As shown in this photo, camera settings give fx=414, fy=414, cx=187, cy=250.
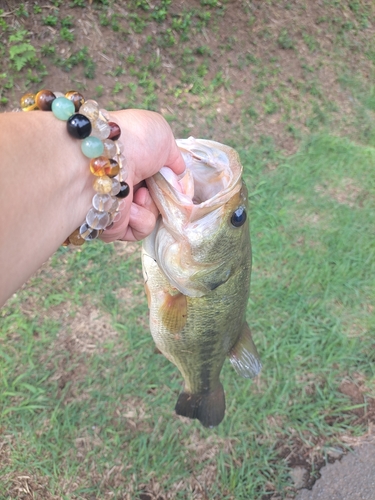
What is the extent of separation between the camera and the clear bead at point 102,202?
1278 millimetres

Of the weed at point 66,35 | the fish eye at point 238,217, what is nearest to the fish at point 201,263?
the fish eye at point 238,217

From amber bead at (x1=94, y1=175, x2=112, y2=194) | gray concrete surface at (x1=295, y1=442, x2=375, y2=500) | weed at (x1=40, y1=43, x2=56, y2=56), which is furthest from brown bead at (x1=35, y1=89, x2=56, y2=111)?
weed at (x1=40, y1=43, x2=56, y2=56)

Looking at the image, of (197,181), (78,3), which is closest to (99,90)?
(78,3)

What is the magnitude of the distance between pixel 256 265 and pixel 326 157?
161 centimetres

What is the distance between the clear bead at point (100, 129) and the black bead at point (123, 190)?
161 millimetres

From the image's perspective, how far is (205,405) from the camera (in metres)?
2.20

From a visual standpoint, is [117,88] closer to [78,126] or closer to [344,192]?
[344,192]

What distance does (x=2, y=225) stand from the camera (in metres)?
0.97

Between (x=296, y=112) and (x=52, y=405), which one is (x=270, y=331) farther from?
(x=296, y=112)

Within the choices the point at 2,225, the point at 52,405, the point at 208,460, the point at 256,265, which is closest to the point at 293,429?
the point at 208,460

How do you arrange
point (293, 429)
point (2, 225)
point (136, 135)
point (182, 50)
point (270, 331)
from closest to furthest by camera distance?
1. point (2, 225)
2. point (136, 135)
3. point (293, 429)
4. point (270, 331)
5. point (182, 50)

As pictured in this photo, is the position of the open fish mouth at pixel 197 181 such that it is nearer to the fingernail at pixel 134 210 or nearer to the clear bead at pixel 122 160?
the fingernail at pixel 134 210

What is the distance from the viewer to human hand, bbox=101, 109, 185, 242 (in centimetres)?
143

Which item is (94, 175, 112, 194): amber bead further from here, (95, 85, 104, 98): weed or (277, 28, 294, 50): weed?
(277, 28, 294, 50): weed
